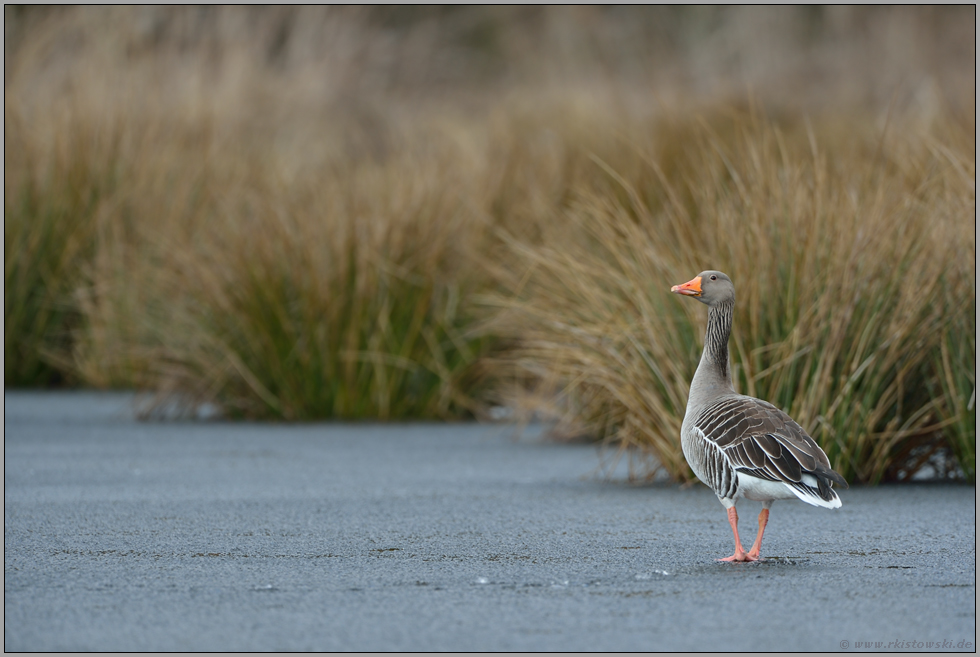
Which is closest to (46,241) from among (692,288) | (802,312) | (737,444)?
(802,312)

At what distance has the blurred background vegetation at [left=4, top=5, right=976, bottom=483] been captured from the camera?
5.29m

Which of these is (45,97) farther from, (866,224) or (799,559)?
(799,559)

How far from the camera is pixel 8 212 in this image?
361 inches

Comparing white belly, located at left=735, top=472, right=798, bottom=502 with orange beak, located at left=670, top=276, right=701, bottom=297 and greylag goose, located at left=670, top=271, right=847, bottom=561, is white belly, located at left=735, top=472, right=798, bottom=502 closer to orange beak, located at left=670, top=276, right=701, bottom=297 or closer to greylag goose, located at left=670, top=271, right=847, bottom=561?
greylag goose, located at left=670, top=271, right=847, bottom=561

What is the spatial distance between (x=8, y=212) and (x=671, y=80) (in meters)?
6.27

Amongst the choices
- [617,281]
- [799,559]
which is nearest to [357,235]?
[617,281]

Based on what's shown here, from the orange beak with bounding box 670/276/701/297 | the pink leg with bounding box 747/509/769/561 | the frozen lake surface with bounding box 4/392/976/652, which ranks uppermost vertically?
the orange beak with bounding box 670/276/701/297

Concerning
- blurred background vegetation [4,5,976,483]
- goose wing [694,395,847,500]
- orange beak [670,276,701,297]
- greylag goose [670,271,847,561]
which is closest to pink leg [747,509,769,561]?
greylag goose [670,271,847,561]

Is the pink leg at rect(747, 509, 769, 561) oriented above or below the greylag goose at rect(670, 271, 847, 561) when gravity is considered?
below

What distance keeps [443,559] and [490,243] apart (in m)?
4.08

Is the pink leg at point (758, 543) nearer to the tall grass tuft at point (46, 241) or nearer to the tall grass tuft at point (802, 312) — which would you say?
the tall grass tuft at point (802, 312)

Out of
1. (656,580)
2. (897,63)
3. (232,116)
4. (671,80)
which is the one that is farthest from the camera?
(897,63)

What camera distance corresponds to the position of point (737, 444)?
3.75 meters

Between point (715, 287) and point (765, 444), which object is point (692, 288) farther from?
point (765, 444)
